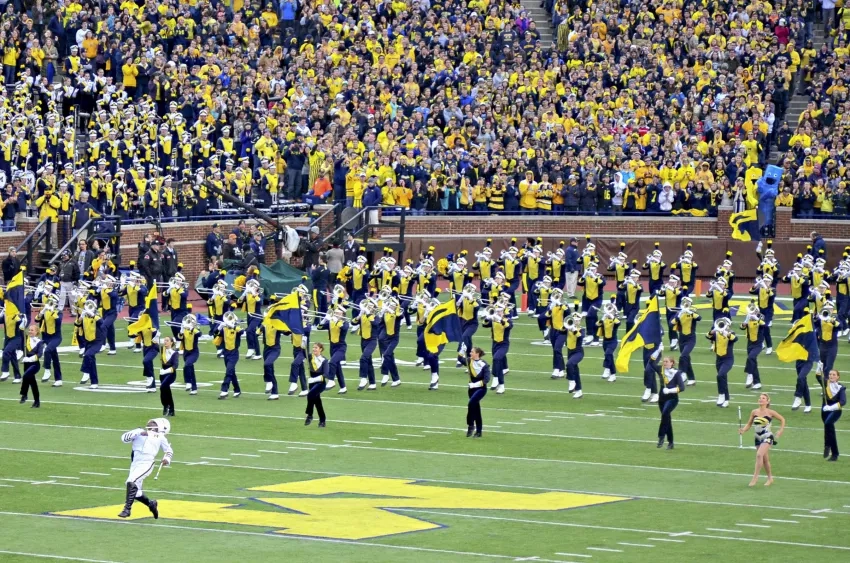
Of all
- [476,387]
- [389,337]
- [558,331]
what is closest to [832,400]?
[476,387]

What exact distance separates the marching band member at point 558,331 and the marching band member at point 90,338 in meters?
6.70

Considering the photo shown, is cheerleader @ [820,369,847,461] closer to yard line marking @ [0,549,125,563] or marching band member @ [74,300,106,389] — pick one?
yard line marking @ [0,549,125,563]

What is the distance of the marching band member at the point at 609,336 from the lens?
2925 centimetres

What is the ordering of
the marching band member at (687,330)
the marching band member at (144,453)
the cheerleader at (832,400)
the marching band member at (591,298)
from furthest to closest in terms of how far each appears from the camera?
1. the marching band member at (591,298)
2. the marching band member at (687,330)
3. the cheerleader at (832,400)
4. the marching band member at (144,453)

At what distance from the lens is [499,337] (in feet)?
92.6

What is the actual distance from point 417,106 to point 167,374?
17.3 metres

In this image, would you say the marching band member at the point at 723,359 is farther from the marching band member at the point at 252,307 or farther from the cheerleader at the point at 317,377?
the marching band member at the point at 252,307

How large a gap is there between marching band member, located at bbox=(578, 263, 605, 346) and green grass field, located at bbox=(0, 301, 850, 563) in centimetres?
268

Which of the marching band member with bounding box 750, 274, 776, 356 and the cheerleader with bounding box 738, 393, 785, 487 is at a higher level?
the marching band member with bounding box 750, 274, 776, 356

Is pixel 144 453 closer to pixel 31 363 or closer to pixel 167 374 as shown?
pixel 167 374

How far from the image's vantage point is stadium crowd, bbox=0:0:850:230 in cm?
3897

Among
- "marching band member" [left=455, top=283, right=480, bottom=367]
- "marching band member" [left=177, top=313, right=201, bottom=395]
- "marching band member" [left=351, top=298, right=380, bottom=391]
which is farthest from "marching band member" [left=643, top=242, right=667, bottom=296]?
"marching band member" [left=177, top=313, right=201, bottom=395]

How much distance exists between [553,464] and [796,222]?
63.8 ft

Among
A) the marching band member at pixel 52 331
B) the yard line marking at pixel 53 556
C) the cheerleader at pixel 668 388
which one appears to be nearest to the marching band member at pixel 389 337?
the marching band member at pixel 52 331
